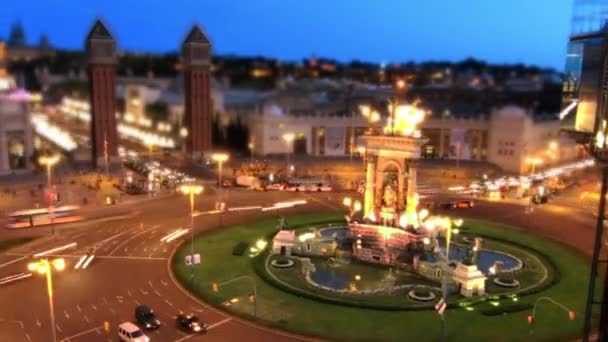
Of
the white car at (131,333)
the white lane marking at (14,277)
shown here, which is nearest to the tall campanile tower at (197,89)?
the white lane marking at (14,277)

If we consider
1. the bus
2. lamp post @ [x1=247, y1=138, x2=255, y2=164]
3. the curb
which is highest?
lamp post @ [x1=247, y1=138, x2=255, y2=164]

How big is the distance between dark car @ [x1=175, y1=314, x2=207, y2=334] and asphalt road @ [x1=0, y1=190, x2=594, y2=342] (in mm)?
546

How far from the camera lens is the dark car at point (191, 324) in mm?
37000

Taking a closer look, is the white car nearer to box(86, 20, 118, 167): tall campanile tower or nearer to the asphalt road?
the asphalt road

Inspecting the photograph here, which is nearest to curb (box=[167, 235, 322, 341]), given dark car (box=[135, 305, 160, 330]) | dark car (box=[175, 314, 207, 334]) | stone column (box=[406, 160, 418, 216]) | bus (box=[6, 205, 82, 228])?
dark car (box=[175, 314, 207, 334])

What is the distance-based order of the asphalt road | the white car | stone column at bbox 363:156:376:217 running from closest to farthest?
the white car
the asphalt road
stone column at bbox 363:156:376:217

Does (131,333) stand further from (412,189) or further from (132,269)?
(412,189)

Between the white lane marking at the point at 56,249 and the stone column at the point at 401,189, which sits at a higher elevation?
the stone column at the point at 401,189

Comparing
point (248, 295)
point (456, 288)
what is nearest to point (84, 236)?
point (248, 295)

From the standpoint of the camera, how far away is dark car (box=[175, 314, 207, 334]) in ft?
121

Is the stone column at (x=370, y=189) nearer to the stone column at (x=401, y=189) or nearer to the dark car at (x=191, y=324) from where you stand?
the stone column at (x=401, y=189)

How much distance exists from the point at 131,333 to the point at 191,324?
156 inches

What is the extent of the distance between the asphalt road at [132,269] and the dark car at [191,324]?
1.79ft

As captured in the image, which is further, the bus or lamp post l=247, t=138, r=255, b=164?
lamp post l=247, t=138, r=255, b=164
